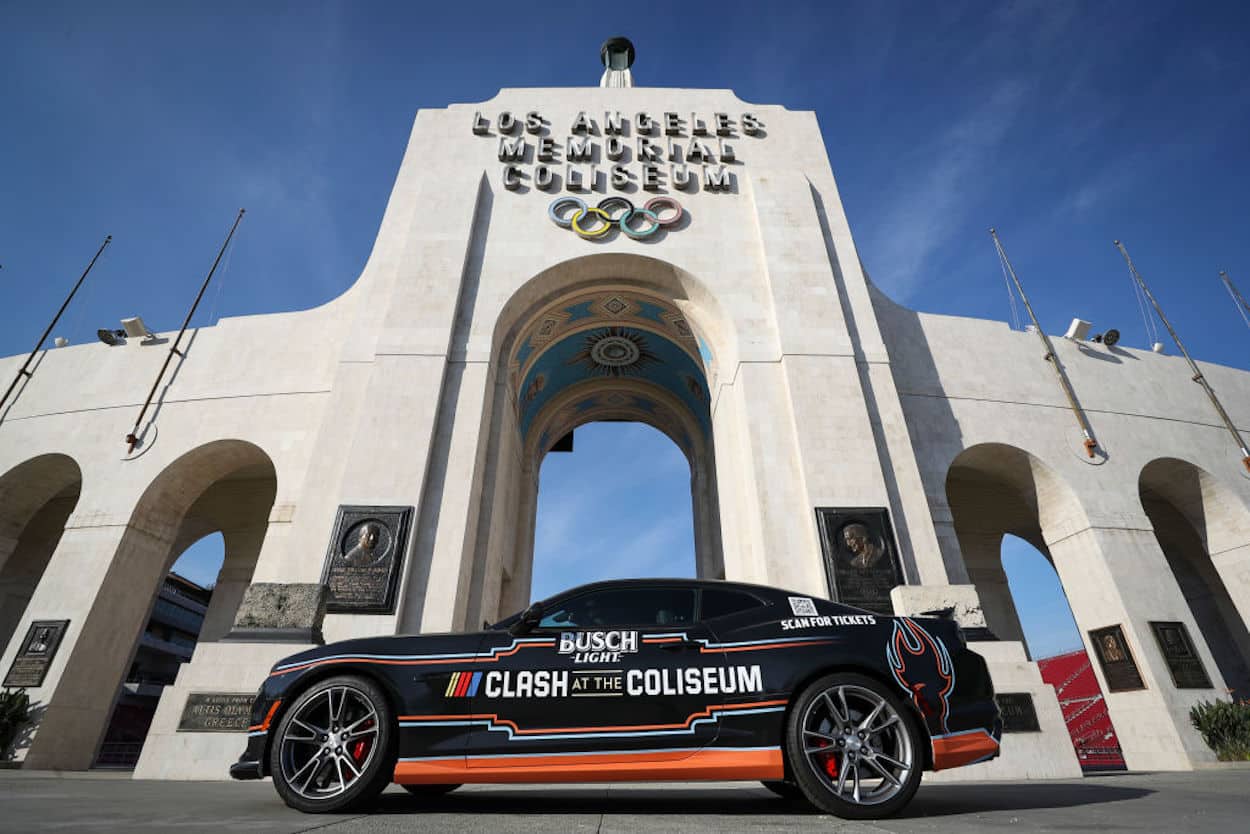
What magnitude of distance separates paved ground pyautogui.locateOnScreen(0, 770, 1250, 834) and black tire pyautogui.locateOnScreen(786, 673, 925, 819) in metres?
0.12

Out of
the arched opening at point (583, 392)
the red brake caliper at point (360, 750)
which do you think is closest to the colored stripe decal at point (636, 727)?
the red brake caliper at point (360, 750)

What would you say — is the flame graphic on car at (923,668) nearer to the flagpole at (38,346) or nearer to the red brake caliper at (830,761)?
the red brake caliper at (830,761)

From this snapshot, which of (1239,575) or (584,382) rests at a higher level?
Answer: (584,382)

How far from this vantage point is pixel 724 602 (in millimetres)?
4180

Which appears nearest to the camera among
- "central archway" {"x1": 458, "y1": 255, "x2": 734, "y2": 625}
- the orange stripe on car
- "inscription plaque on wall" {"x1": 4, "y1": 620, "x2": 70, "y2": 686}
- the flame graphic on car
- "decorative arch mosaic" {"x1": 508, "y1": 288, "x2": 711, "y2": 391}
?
the flame graphic on car

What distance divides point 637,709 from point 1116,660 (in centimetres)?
1335

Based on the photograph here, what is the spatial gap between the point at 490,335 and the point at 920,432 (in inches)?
389

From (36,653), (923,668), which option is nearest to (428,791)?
(923,668)

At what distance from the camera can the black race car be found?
3.56m

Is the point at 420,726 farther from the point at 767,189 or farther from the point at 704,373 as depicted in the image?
the point at 767,189

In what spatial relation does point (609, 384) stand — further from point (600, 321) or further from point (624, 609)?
point (624, 609)

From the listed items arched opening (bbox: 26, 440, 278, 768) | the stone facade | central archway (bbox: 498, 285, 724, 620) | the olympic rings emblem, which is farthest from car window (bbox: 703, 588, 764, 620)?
arched opening (bbox: 26, 440, 278, 768)

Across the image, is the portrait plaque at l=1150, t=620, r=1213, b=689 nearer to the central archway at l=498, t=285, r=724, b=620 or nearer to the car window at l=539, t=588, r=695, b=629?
the central archway at l=498, t=285, r=724, b=620

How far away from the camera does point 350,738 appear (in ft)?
12.2
